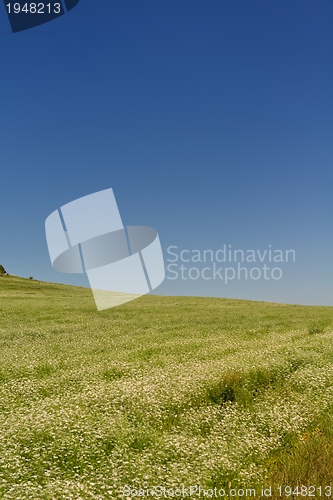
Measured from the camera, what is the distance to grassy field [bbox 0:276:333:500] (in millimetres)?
6422

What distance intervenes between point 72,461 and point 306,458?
→ 465 cm

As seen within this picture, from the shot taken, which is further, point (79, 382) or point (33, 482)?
point (79, 382)

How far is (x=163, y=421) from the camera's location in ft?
29.7

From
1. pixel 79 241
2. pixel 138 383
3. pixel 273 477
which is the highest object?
pixel 79 241

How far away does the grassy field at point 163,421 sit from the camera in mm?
6422

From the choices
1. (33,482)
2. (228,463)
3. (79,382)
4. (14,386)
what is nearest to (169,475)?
(228,463)

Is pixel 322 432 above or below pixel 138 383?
below

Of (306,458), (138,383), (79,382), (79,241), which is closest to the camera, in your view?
(306,458)

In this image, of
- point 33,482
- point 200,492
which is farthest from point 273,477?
point 33,482

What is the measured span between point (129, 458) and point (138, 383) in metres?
4.23

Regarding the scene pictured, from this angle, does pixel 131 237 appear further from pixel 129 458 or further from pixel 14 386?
pixel 129 458

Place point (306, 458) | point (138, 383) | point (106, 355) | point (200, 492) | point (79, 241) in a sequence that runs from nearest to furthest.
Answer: point (200, 492)
point (306, 458)
point (138, 383)
point (106, 355)
point (79, 241)

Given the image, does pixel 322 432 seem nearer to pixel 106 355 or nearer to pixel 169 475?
pixel 169 475

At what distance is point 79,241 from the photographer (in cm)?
2425
